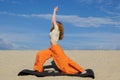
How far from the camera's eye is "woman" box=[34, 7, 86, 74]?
1084 centimetres

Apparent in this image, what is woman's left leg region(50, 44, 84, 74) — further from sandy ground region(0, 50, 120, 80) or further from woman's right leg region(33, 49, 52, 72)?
sandy ground region(0, 50, 120, 80)

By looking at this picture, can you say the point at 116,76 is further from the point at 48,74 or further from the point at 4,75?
the point at 4,75

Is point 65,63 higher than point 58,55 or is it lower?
lower

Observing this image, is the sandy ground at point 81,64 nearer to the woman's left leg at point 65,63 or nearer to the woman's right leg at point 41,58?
the woman's left leg at point 65,63

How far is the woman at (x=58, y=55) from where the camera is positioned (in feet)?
35.6

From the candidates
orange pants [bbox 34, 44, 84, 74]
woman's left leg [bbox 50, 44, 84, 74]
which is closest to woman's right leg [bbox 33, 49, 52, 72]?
orange pants [bbox 34, 44, 84, 74]

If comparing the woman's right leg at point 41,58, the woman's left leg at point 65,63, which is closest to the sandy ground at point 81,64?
the woman's left leg at point 65,63

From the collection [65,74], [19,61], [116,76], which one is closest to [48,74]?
[65,74]

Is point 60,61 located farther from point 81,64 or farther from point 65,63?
point 81,64

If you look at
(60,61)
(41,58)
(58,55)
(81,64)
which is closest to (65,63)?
(60,61)

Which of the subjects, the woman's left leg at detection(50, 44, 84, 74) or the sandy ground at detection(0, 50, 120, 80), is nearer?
the sandy ground at detection(0, 50, 120, 80)

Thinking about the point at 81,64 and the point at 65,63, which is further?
the point at 81,64

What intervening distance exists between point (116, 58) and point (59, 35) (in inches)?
212

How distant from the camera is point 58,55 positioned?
10.9m
